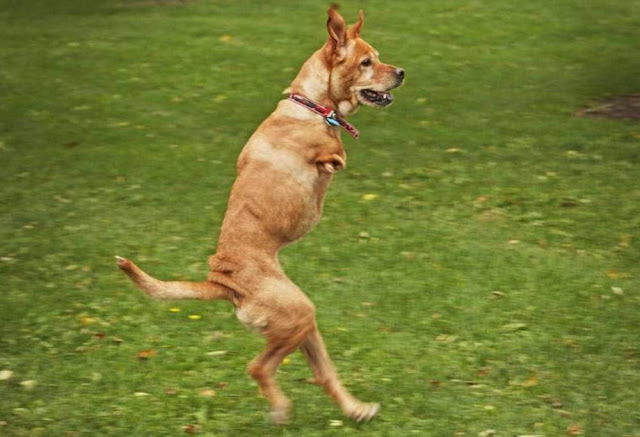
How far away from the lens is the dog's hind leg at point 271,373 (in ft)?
21.4

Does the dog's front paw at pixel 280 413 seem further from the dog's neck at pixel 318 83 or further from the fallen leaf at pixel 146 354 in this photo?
the dog's neck at pixel 318 83

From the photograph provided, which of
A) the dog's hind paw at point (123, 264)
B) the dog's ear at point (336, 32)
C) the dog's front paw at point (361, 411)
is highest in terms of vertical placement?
the dog's ear at point (336, 32)

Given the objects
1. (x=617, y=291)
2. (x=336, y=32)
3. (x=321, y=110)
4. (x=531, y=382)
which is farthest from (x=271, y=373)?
(x=617, y=291)

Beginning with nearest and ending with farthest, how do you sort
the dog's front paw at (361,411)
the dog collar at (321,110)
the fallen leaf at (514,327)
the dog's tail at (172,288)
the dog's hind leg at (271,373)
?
1. the dog's tail at (172,288)
2. the dog's hind leg at (271,373)
3. the dog collar at (321,110)
4. the dog's front paw at (361,411)
5. the fallen leaf at (514,327)

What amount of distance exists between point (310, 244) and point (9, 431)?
392 centimetres

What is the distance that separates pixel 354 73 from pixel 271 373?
2.01 meters

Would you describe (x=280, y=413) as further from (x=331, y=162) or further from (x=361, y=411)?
(x=331, y=162)

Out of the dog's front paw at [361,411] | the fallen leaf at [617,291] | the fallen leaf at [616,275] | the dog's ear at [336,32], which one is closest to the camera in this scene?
the dog's ear at [336,32]

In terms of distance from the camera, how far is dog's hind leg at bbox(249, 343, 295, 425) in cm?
653

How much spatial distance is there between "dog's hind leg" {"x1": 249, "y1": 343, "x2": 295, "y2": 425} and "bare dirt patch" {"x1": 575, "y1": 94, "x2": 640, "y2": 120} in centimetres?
820

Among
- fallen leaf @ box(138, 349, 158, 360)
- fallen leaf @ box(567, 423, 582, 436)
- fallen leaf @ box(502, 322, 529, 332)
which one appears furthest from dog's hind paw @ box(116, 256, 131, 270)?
fallen leaf @ box(502, 322, 529, 332)

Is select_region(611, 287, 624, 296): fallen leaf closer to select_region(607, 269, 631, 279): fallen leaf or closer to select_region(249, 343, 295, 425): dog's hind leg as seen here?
select_region(607, 269, 631, 279): fallen leaf

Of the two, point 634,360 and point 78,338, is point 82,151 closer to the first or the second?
point 78,338

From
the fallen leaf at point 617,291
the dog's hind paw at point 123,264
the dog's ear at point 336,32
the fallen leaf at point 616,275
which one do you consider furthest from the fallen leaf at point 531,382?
the dog's hind paw at point 123,264
